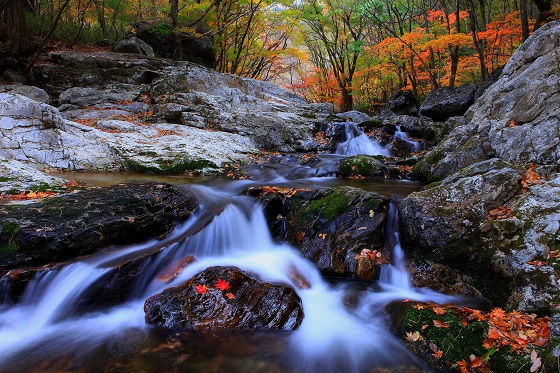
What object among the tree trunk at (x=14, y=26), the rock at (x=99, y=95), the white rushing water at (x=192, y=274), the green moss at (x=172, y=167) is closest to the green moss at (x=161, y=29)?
the rock at (x=99, y=95)

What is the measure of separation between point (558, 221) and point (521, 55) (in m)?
7.09

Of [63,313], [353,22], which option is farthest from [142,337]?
A: [353,22]

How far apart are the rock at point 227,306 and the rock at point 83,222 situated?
1281mm

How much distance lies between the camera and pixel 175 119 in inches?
471

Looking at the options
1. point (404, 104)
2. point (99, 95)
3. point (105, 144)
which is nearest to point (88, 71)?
point (99, 95)

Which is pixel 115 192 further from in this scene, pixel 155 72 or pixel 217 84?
pixel 155 72

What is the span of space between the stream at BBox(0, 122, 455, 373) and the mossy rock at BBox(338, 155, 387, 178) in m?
3.49

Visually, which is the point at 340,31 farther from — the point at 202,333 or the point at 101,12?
the point at 202,333

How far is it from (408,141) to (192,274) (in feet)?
36.4

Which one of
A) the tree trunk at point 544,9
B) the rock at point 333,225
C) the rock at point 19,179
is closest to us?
the rock at point 333,225

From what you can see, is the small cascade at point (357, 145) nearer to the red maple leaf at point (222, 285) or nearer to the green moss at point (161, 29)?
the red maple leaf at point (222, 285)

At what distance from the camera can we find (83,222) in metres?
4.18

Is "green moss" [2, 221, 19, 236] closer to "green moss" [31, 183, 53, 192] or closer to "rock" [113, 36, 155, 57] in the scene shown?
"green moss" [31, 183, 53, 192]

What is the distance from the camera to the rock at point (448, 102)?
48.8 ft
